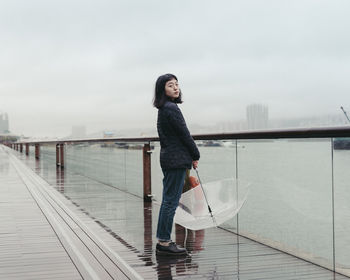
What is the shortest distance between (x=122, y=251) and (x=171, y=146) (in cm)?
102

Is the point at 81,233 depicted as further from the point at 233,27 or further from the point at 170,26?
the point at 233,27

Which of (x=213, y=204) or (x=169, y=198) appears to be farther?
(x=213, y=204)

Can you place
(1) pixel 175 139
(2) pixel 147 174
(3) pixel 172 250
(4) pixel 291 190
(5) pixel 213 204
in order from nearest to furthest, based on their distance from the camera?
(1) pixel 175 139, (3) pixel 172 250, (4) pixel 291 190, (5) pixel 213 204, (2) pixel 147 174

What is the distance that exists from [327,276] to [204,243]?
1.36 metres

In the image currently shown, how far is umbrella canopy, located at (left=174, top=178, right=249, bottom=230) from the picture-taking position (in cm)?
470

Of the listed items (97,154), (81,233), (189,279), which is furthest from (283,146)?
(97,154)

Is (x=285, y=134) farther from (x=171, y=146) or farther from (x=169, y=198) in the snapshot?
(x=169, y=198)

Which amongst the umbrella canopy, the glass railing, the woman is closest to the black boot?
the woman

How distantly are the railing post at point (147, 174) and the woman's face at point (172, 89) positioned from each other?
341 centimetres

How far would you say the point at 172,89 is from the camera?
416 centimetres

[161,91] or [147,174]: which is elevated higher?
[161,91]

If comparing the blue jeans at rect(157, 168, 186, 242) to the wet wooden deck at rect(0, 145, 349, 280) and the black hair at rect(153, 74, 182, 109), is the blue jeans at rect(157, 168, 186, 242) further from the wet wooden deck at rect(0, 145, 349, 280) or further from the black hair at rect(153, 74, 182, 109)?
the black hair at rect(153, 74, 182, 109)

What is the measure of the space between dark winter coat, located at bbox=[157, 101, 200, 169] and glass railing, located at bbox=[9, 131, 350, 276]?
2.65 ft

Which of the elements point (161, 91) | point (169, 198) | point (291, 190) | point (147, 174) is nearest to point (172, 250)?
point (169, 198)
